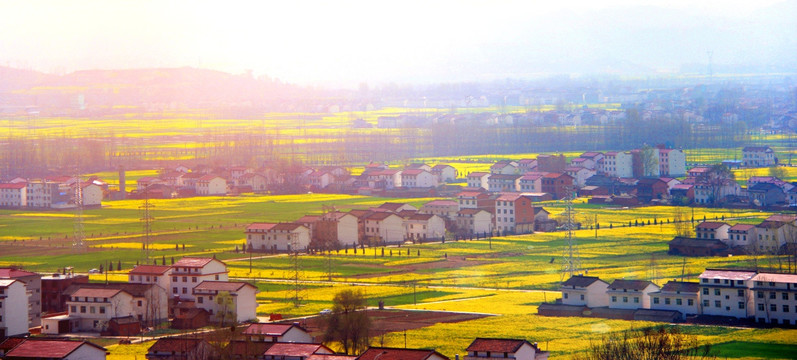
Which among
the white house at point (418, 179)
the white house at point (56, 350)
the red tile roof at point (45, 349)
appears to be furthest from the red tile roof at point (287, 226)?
the white house at point (418, 179)

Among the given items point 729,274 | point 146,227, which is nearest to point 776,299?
point 729,274

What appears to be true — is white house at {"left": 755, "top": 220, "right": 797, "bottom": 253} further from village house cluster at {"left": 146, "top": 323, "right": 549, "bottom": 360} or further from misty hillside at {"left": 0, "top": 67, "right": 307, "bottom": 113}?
misty hillside at {"left": 0, "top": 67, "right": 307, "bottom": 113}

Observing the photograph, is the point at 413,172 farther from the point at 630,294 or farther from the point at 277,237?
the point at 630,294

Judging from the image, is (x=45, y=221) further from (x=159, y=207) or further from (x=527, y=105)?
(x=527, y=105)

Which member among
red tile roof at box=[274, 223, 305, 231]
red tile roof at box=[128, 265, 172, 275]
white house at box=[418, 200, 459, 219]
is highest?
white house at box=[418, 200, 459, 219]

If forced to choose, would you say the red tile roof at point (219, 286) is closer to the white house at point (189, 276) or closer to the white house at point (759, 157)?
the white house at point (189, 276)

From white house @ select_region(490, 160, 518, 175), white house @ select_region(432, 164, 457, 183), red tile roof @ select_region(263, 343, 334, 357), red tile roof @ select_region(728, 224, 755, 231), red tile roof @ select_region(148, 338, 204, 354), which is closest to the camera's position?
red tile roof @ select_region(263, 343, 334, 357)

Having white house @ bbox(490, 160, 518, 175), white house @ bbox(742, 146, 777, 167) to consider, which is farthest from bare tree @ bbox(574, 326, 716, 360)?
white house @ bbox(742, 146, 777, 167)
